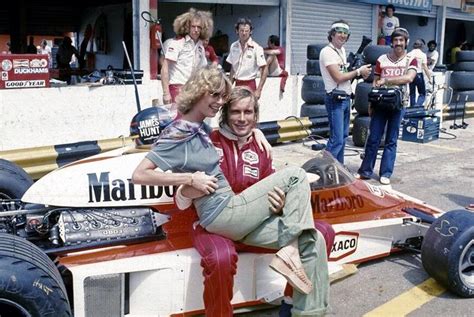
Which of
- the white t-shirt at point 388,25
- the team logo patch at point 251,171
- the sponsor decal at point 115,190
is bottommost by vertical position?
the sponsor decal at point 115,190

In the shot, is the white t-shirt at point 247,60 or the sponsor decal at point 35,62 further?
the white t-shirt at point 247,60

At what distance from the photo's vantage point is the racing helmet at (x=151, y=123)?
4051mm

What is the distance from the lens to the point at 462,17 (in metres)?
20.8

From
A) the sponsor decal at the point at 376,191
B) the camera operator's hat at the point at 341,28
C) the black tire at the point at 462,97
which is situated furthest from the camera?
the black tire at the point at 462,97

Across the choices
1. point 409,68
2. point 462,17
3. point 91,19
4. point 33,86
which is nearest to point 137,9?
point 33,86

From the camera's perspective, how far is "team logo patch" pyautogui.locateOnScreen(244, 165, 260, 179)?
347 cm

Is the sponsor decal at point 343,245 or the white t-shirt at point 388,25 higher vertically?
the white t-shirt at point 388,25

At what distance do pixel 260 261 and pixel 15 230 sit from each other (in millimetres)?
1413

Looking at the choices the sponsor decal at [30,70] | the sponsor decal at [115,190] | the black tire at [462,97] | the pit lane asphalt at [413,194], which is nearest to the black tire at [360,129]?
the pit lane asphalt at [413,194]

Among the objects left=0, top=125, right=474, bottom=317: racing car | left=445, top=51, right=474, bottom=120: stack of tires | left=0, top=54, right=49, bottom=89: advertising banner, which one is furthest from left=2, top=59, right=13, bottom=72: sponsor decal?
left=445, top=51, right=474, bottom=120: stack of tires

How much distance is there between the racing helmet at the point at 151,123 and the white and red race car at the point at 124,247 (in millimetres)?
232

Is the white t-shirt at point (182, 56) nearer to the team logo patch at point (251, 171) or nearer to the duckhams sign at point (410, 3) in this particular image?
the team logo patch at point (251, 171)

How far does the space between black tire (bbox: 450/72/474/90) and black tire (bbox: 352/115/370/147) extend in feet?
16.9

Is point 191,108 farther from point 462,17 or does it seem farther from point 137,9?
point 462,17
